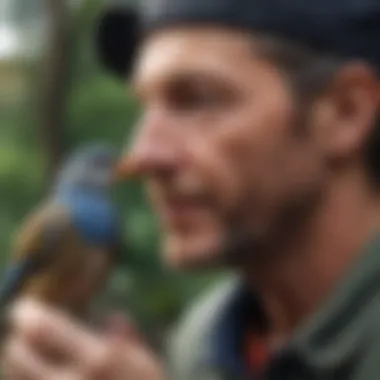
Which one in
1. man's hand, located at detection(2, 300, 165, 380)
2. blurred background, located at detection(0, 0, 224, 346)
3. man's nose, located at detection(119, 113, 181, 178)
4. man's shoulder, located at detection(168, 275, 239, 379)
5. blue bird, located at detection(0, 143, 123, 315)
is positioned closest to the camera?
man's hand, located at detection(2, 300, 165, 380)

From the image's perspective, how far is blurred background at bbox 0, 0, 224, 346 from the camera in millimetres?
1955

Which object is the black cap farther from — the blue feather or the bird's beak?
the blue feather

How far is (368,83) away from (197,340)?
276 mm

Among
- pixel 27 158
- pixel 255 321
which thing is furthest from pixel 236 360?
pixel 27 158

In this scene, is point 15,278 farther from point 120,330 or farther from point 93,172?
point 120,330

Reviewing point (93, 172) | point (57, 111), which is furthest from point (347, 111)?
point (57, 111)

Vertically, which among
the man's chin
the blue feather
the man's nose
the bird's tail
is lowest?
the man's chin

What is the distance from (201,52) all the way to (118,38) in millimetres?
150

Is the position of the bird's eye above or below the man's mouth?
above

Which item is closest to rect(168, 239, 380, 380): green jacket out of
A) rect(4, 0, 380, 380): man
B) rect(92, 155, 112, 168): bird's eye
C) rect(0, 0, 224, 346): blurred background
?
rect(4, 0, 380, 380): man

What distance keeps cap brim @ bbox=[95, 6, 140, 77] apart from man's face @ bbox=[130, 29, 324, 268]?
11cm

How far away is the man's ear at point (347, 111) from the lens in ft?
3.19

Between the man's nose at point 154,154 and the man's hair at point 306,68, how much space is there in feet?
Answer: 0.34

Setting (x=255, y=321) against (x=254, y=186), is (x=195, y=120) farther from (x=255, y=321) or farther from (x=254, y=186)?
(x=255, y=321)
